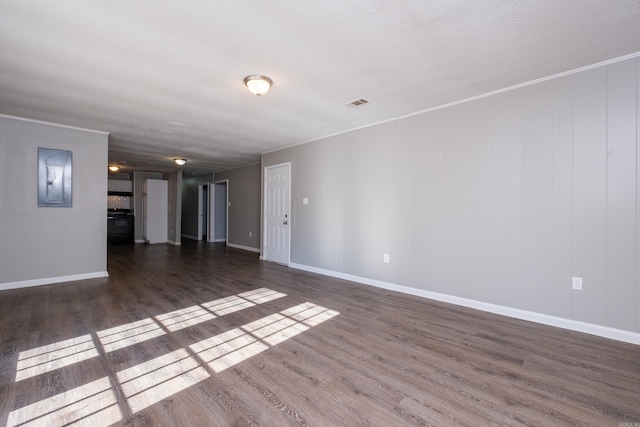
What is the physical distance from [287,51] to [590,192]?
306 centimetres

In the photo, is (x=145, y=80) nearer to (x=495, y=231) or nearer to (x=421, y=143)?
(x=421, y=143)

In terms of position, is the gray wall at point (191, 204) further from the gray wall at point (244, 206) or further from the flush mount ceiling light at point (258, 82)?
the flush mount ceiling light at point (258, 82)

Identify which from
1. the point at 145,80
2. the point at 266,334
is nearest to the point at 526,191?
the point at 266,334

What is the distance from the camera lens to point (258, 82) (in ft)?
9.63

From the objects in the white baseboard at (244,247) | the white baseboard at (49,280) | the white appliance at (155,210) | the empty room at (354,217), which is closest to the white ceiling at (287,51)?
the empty room at (354,217)

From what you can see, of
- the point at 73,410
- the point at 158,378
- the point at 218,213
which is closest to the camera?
the point at 73,410

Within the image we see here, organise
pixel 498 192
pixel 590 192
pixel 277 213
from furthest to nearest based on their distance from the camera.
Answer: pixel 277 213
pixel 498 192
pixel 590 192

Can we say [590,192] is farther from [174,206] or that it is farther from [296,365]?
[174,206]

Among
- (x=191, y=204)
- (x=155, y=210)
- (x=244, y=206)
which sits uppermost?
(x=191, y=204)

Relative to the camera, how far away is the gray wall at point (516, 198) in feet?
8.75

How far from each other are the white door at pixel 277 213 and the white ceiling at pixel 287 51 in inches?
87.7

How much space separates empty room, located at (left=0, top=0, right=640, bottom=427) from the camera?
192cm

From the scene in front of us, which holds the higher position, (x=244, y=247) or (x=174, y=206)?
(x=174, y=206)

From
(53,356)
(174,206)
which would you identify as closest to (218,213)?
(174,206)
